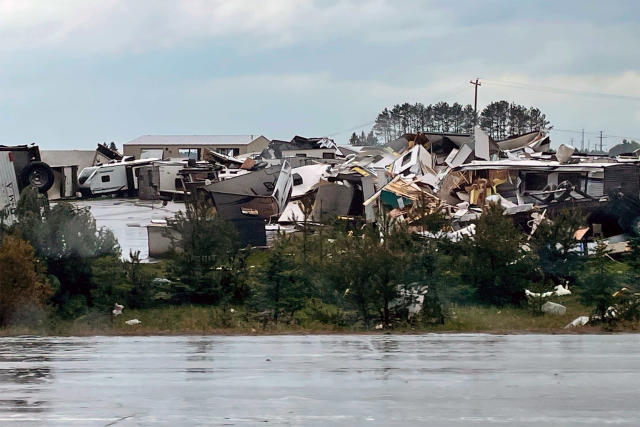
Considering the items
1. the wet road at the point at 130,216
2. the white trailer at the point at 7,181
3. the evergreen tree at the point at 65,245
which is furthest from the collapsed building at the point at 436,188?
the evergreen tree at the point at 65,245

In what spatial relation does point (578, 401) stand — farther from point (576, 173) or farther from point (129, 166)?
point (129, 166)

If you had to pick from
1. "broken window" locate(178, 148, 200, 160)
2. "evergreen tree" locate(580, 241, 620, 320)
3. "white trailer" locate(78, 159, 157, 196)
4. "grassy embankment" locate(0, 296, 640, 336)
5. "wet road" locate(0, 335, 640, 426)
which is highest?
"broken window" locate(178, 148, 200, 160)

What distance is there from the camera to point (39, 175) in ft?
146

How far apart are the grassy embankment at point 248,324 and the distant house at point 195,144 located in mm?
56631

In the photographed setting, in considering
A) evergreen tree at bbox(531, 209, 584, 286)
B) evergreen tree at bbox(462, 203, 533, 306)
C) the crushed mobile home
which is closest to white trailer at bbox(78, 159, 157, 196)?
the crushed mobile home

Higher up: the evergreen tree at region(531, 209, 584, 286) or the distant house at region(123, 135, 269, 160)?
the distant house at region(123, 135, 269, 160)

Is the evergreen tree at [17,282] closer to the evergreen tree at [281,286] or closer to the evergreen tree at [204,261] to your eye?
the evergreen tree at [204,261]

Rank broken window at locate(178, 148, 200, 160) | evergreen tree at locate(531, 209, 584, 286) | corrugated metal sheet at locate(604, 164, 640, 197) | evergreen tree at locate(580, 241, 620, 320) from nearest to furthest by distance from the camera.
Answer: evergreen tree at locate(580, 241, 620, 320), evergreen tree at locate(531, 209, 584, 286), corrugated metal sheet at locate(604, 164, 640, 197), broken window at locate(178, 148, 200, 160)

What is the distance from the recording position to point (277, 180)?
3816 cm

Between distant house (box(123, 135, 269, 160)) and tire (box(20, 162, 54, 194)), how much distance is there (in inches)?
1234

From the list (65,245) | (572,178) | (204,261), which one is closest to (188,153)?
(572,178)

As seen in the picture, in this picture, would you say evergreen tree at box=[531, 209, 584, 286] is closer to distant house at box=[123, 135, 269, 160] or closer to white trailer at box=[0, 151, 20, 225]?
white trailer at box=[0, 151, 20, 225]

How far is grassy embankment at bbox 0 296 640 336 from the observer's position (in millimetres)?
15086

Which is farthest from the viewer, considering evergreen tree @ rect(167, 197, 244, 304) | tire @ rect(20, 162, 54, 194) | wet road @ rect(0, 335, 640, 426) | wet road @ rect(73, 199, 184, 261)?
tire @ rect(20, 162, 54, 194)
